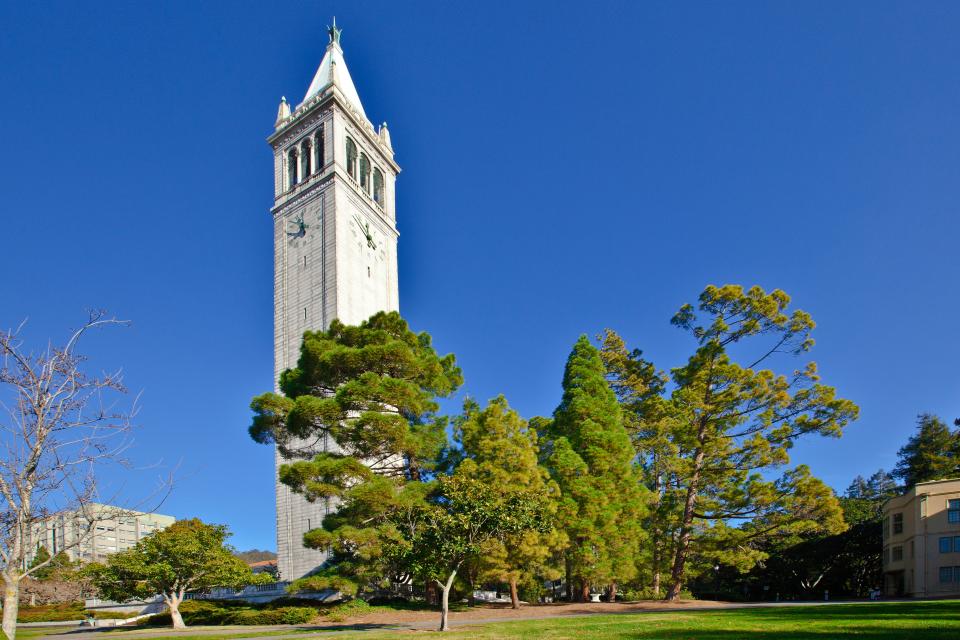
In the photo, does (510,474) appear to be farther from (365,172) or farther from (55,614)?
(365,172)

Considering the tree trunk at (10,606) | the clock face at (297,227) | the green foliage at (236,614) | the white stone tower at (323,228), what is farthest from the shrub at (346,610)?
the clock face at (297,227)

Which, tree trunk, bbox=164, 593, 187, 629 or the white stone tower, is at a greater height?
the white stone tower

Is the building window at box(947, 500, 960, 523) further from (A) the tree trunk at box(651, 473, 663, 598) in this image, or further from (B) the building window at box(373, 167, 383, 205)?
(B) the building window at box(373, 167, 383, 205)

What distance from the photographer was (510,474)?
83.0ft

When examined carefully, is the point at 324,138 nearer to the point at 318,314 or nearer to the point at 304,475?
the point at 318,314

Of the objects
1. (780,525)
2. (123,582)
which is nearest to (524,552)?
(780,525)

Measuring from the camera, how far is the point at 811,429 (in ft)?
92.4

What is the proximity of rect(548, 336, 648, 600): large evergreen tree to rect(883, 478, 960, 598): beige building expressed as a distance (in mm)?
19080

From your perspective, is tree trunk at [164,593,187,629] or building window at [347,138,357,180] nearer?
tree trunk at [164,593,187,629]

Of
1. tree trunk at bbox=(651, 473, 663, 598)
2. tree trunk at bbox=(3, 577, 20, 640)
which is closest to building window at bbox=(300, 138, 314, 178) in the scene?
tree trunk at bbox=(651, 473, 663, 598)

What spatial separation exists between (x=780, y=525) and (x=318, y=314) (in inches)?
1312

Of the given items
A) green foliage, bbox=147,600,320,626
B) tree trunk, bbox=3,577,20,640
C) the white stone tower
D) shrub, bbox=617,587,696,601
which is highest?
the white stone tower

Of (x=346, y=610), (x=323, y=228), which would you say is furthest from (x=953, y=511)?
(x=323, y=228)

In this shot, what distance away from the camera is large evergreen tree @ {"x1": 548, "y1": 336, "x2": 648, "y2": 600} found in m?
26.6
